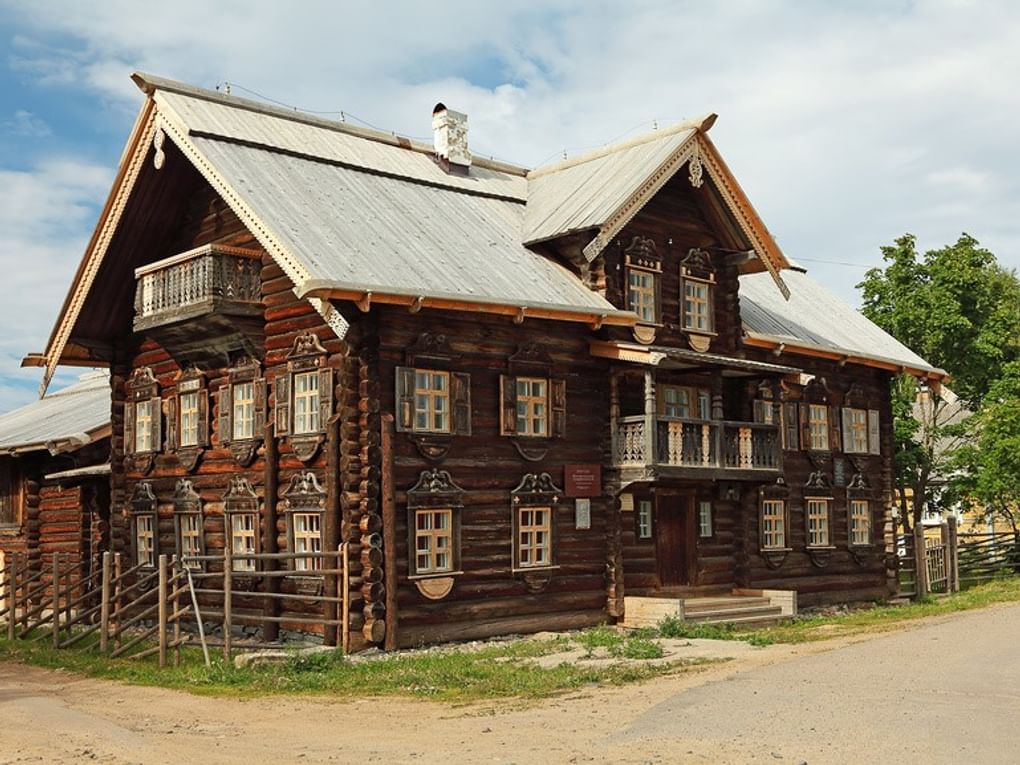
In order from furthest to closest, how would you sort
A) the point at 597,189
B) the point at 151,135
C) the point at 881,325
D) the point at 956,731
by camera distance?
1. the point at 881,325
2. the point at 597,189
3. the point at 151,135
4. the point at 956,731

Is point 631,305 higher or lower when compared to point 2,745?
higher

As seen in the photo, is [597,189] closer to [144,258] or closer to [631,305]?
[631,305]

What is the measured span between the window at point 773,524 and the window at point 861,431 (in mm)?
3333

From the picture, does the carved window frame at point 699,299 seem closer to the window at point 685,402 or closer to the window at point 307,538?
the window at point 685,402

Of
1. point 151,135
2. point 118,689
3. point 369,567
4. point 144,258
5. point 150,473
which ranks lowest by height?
point 118,689

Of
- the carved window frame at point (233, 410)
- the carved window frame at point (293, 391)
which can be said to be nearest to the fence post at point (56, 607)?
the carved window frame at point (233, 410)

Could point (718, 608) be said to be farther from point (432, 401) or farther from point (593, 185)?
point (593, 185)

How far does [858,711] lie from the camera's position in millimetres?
13555

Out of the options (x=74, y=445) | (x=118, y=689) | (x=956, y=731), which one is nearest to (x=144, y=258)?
(x=74, y=445)

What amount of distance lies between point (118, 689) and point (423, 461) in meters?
6.36

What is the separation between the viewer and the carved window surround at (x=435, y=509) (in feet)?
70.5

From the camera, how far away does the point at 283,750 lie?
12805 millimetres

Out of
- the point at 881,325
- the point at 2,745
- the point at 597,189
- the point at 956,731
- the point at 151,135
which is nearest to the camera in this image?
the point at 956,731

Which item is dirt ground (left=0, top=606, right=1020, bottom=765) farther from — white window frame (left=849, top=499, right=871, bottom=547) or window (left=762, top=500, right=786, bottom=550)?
white window frame (left=849, top=499, right=871, bottom=547)
